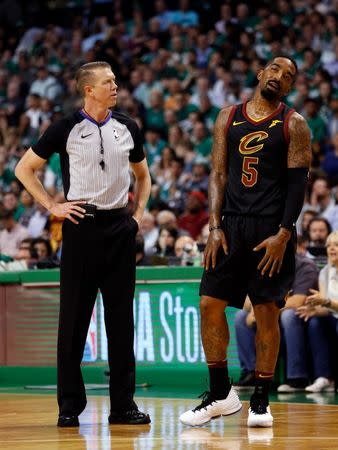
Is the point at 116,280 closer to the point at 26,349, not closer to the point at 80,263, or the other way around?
the point at 80,263

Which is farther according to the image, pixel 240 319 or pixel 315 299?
pixel 240 319

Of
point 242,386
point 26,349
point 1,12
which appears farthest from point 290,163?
point 1,12

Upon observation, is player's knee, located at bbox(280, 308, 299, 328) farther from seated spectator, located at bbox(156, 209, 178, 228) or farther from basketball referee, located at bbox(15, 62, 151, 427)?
basketball referee, located at bbox(15, 62, 151, 427)

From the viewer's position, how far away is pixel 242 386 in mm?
11164

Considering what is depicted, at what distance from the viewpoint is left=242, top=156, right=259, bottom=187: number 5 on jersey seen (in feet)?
24.6

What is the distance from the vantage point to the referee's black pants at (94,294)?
25.4ft

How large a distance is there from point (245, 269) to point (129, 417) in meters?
1.27

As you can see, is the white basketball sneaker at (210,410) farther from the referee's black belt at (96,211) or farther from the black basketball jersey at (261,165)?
the referee's black belt at (96,211)

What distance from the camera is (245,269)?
757cm

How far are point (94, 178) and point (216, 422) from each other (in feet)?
6.06

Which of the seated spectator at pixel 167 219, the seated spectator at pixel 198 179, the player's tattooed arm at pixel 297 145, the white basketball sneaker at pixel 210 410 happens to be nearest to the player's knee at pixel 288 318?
the seated spectator at pixel 167 219

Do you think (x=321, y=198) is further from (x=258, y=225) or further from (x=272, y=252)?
(x=272, y=252)

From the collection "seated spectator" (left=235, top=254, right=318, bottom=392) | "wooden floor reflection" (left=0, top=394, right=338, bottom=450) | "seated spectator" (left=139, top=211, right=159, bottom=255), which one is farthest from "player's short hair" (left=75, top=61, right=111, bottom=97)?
"seated spectator" (left=139, top=211, right=159, bottom=255)

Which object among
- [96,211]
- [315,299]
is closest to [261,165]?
[96,211]
